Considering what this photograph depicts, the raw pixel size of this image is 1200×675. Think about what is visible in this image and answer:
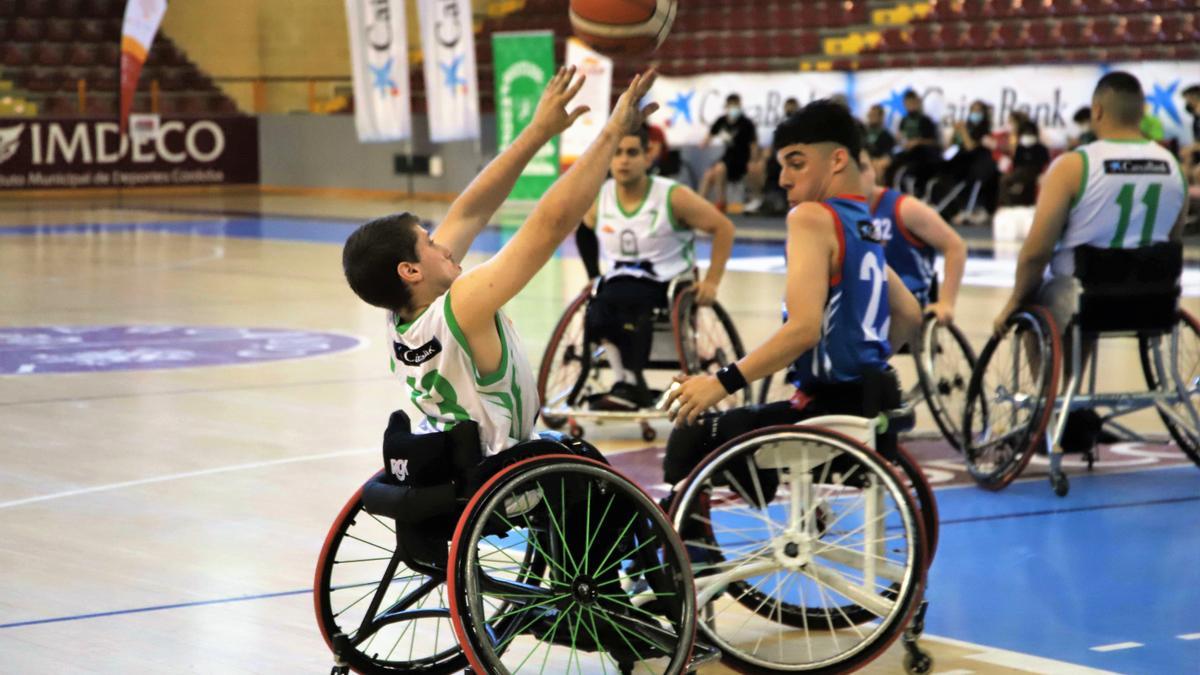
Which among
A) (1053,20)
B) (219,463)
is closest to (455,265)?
(219,463)

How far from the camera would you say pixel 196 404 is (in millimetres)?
7422

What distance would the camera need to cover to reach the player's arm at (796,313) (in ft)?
11.7

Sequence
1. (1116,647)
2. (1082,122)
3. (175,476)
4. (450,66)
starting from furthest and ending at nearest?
(450,66)
(1082,122)
(175,476)
(1116,647)

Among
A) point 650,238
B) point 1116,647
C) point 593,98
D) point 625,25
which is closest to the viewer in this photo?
point 1116,647

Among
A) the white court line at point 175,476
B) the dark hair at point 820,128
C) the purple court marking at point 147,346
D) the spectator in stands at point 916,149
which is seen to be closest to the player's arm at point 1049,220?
the dark hair at point 820,128

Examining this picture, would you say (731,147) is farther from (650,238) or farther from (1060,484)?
(1060,484)

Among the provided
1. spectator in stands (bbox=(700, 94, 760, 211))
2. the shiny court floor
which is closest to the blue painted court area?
the shiny court floor

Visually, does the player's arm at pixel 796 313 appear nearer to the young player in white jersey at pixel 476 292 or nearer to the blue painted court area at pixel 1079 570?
the young player in white jersey at pixel 476 292

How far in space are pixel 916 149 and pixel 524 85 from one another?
5.29m

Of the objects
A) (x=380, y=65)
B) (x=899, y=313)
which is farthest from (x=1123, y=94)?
(x=380, y=65)

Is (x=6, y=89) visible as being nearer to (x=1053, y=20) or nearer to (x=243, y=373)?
(x=1053, y=20)

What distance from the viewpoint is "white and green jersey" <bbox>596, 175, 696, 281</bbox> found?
680cm

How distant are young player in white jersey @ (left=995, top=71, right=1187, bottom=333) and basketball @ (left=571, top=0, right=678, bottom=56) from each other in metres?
2.10

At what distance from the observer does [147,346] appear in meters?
9.33
